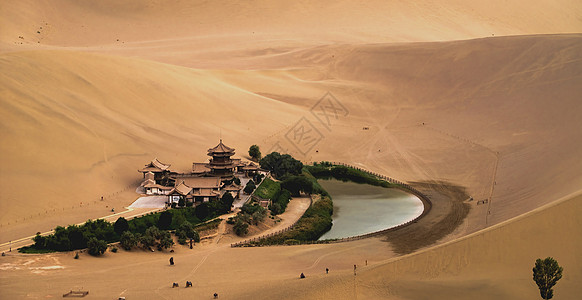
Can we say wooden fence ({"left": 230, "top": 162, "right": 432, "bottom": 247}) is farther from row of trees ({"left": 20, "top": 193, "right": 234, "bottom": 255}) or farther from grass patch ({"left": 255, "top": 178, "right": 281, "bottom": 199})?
grass patch ({"left": 255, "top": 178, "right": 281, "bottom": 199})

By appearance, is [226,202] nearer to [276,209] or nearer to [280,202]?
[276,209]

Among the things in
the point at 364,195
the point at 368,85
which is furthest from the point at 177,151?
the point at 368,85

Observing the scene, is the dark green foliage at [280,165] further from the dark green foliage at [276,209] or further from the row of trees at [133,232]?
the row of trees at [133,232]

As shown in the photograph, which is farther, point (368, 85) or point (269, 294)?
point (368, 85)

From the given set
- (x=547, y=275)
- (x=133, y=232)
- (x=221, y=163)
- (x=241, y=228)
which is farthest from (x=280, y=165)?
(x=547, y=275)

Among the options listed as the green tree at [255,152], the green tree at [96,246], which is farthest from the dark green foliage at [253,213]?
the green tree at [255,152]

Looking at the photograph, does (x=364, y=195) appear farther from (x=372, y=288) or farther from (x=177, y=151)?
(x=372, y=288)

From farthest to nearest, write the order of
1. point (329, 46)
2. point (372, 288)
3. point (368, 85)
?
point (329, 46) → point (368, 85) → point (372, 288)
